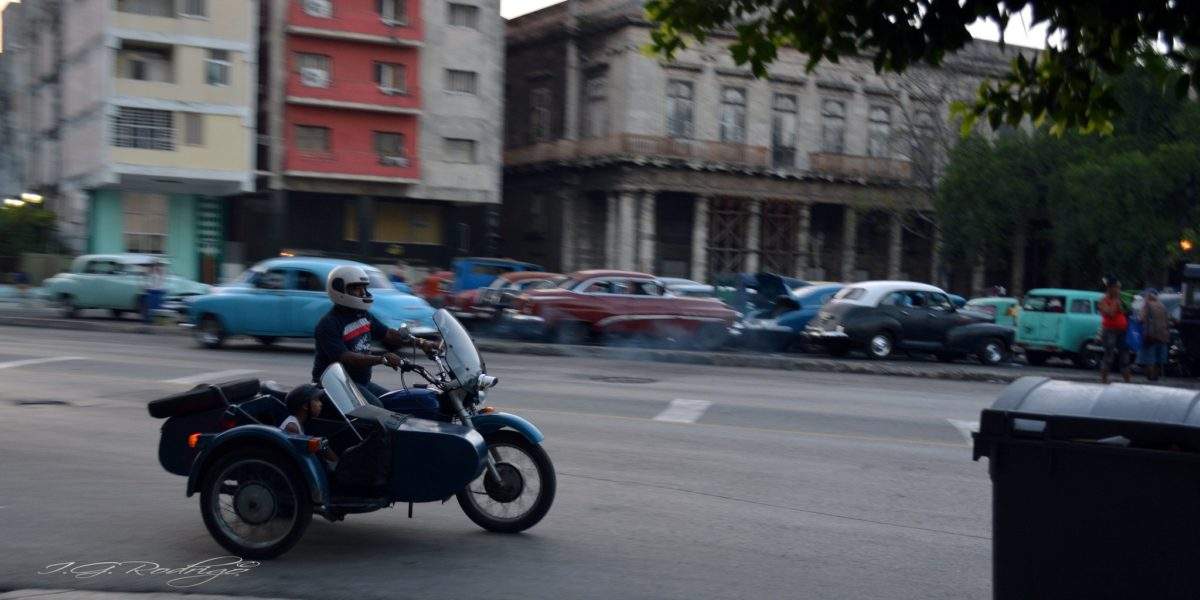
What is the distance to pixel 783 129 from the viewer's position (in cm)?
5356

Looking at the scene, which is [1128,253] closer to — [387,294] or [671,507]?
[387,294]

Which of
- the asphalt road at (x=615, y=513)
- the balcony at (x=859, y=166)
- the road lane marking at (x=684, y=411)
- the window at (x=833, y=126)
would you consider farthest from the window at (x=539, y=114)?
the road lane marking at (x=684, y=411)

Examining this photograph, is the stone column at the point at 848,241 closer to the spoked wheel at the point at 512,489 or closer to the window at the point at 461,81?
the window at the point at 461,81

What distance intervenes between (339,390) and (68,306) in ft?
87.3

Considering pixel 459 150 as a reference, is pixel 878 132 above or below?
above

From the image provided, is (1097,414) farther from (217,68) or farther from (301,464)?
(217,68)

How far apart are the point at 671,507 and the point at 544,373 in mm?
10735

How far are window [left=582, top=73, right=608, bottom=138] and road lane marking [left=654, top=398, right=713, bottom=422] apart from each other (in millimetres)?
35629

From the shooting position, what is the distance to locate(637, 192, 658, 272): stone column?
50469mm

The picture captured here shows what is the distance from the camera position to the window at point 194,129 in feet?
143

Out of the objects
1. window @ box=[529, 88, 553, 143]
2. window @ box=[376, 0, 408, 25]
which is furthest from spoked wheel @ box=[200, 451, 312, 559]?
window @ box=[529, 88, 553, 143]

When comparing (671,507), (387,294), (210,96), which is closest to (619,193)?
(210,96)

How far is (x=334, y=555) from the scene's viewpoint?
746cm

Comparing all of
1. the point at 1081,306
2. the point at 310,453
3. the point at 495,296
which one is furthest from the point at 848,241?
the point at 310,453
